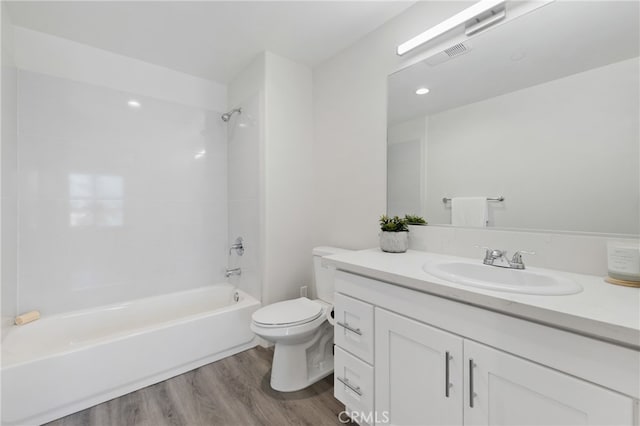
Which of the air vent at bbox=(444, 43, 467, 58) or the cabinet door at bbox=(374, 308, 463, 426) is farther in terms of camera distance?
the air vent at bbox=(444, 43, 467, 58)

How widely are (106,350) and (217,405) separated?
729 mm

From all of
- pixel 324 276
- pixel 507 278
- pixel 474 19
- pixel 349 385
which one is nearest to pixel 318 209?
pixel 324 276

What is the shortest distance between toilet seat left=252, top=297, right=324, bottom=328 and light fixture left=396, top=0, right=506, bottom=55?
173 centimetres

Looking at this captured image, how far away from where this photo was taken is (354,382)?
1269 millimetres

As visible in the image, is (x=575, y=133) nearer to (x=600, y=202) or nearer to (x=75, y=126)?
(x=600, y=202)

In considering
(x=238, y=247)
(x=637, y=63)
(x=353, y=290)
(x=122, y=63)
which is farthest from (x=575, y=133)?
Result: (x=122, y=63)

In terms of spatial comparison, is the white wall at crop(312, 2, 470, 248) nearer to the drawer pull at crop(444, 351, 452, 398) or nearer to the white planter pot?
the white planter pot

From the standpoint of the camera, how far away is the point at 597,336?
0.65 meters

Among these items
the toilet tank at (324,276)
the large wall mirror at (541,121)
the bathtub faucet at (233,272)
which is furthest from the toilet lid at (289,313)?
the large wall mirror at (541,121)

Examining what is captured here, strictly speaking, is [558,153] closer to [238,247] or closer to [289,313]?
[289,313]

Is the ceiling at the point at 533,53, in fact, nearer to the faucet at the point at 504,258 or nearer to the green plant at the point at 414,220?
the green plant at the point at 414,220

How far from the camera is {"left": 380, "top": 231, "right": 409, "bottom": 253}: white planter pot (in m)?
1.52

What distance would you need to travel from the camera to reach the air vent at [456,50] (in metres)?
1.41

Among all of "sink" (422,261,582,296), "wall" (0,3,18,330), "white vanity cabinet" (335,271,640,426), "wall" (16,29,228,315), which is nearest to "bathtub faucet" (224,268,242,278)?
"wall" (16,29,228,315)
